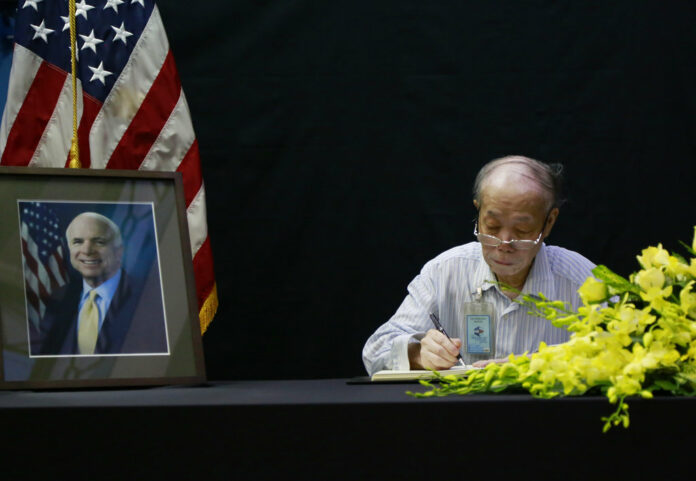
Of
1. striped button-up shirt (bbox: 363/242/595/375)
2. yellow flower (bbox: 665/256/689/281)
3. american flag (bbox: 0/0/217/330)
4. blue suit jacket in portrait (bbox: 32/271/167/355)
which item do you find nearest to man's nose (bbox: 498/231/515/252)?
striped button-up shirt (bbox: 363/242/595/375)

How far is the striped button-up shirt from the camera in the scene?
2797 mm

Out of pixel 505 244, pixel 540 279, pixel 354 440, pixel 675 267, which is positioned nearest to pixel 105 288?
pixel 354 440

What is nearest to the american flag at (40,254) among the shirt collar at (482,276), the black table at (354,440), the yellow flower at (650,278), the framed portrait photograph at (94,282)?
the framed portrait photograph at (94,282)

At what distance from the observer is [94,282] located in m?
1.90

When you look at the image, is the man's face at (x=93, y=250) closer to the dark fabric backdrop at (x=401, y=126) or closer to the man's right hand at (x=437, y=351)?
the man's right hand at (x=437, y=351)

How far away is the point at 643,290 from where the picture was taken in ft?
4.67

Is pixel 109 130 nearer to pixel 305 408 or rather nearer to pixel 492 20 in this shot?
pixel 492 20

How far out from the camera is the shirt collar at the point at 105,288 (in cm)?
189

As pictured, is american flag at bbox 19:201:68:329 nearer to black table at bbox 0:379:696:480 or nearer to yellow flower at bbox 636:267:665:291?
black table at bbox 0:379:696:480

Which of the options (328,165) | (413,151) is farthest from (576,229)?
(328,165)

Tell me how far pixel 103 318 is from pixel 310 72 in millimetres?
1737

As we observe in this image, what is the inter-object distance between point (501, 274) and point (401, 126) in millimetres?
822

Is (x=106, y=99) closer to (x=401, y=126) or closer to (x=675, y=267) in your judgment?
(x=401, y=126)

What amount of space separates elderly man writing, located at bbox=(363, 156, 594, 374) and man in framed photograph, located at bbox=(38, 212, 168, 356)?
84 cm
